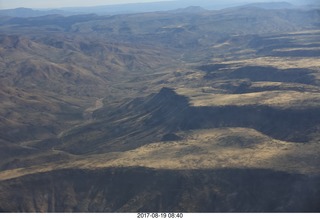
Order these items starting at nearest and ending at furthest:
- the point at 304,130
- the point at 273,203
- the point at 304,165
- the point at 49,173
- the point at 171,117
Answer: the point at 273,203
the point at 304,165
the point at 49,173
the point at 304,130
the point at 171,117

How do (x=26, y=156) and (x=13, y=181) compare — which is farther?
(x=26, y=156)

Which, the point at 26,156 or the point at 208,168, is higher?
the point at 208,168

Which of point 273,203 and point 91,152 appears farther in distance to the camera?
point 91,152

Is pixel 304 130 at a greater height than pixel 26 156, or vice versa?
pixel 304 130

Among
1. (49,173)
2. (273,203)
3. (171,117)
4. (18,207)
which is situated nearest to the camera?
(273,203)

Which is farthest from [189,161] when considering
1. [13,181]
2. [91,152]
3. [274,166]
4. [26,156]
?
[26,156]

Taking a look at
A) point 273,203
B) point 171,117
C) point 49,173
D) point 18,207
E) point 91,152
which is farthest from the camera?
point 171,117

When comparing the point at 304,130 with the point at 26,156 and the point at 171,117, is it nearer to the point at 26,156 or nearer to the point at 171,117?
the point at 171,117

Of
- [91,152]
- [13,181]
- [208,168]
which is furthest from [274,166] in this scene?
[91,152]

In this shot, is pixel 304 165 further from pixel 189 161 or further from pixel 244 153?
pixel 189 161
